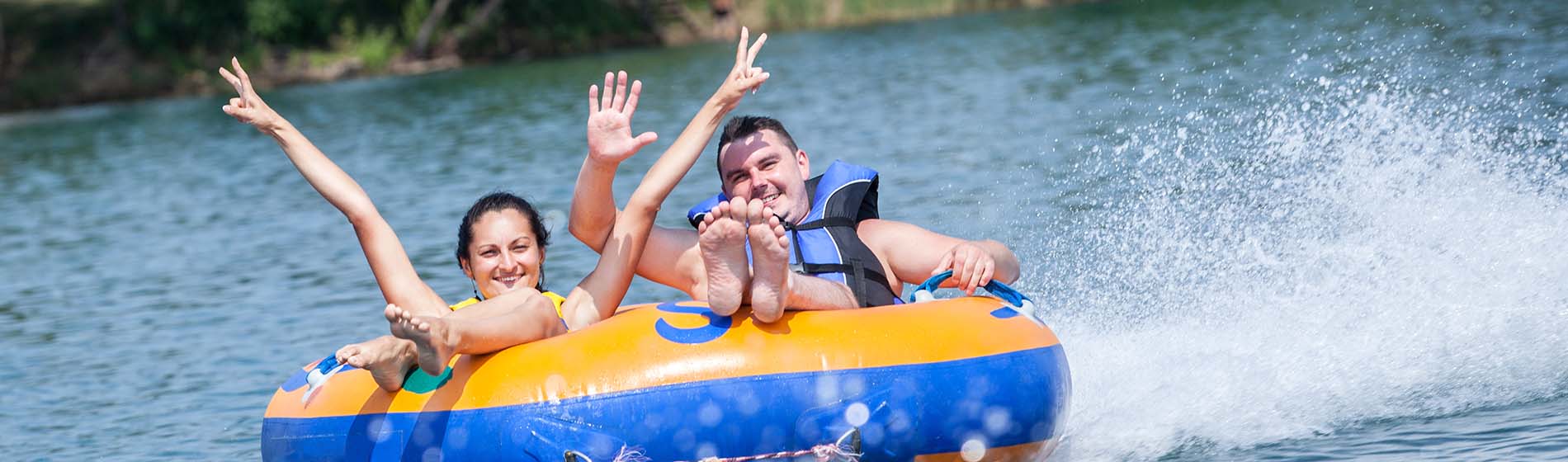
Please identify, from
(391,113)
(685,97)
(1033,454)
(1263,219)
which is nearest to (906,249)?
(1033,454)

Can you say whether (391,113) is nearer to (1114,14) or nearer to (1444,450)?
(1114,14)

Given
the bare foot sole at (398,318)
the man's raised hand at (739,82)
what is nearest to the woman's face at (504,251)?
the man's raised hand at (739,82)

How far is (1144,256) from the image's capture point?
785 centimetres

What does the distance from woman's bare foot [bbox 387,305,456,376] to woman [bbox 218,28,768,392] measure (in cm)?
19

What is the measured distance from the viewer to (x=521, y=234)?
5230mm

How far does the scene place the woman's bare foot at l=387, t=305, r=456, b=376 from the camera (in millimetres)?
4312

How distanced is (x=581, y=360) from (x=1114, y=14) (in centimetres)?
2628

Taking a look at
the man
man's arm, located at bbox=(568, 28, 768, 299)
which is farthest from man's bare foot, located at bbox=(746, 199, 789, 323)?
man's arm, located at bbox=(568, 28, 768, 299)

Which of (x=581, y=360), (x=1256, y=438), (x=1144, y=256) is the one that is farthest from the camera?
(x=1144, y=256)

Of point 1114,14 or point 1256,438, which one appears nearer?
point 1256,438

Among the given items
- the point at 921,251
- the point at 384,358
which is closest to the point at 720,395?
the point at 384,358

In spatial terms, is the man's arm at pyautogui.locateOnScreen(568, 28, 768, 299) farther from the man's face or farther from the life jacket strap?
the life jacket strap

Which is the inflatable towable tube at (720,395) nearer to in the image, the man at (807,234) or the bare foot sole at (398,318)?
the man at (807,234)

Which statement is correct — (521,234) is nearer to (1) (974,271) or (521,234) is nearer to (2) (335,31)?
(1) (974,271)
